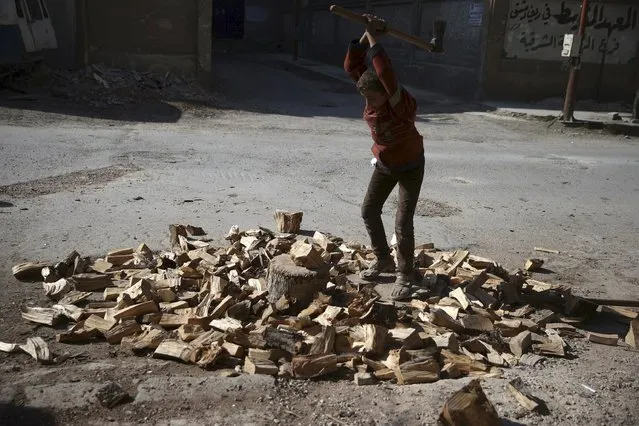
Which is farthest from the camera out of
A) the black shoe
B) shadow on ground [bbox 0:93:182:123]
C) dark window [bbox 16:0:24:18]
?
dark window [bbox 16:0:24:18]

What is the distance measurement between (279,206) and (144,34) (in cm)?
1193

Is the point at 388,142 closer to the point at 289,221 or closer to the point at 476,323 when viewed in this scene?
the point at 476,323

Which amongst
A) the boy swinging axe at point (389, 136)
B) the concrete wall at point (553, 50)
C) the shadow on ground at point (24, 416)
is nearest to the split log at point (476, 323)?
the boy swinging axe at point (389, 136)

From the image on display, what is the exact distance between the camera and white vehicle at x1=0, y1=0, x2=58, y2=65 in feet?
48.1

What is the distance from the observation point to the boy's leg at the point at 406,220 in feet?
16.5

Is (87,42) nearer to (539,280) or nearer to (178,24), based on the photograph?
(178,24)

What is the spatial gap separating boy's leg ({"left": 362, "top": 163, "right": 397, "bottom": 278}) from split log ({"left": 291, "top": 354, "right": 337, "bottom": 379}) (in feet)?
5.24

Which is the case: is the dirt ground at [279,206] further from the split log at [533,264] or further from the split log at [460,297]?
the split log at [460,297]

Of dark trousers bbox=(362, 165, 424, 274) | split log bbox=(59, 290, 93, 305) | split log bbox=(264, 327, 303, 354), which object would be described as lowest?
split log bbox=(59, 290, 93, 305)

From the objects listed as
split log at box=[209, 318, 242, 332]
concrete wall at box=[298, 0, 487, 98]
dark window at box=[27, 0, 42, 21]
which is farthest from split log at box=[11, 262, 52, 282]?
concrete wall at box=[298, 0, 487, 98]

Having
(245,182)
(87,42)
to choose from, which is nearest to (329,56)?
(87,42)

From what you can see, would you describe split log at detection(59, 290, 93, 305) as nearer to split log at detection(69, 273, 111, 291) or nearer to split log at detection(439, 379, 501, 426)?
split log at detection(69, 273, 111, 291)

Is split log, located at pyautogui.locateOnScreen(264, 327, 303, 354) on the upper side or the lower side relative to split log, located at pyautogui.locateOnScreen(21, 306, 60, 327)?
upper

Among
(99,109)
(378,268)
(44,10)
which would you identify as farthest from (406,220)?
(44,10)
